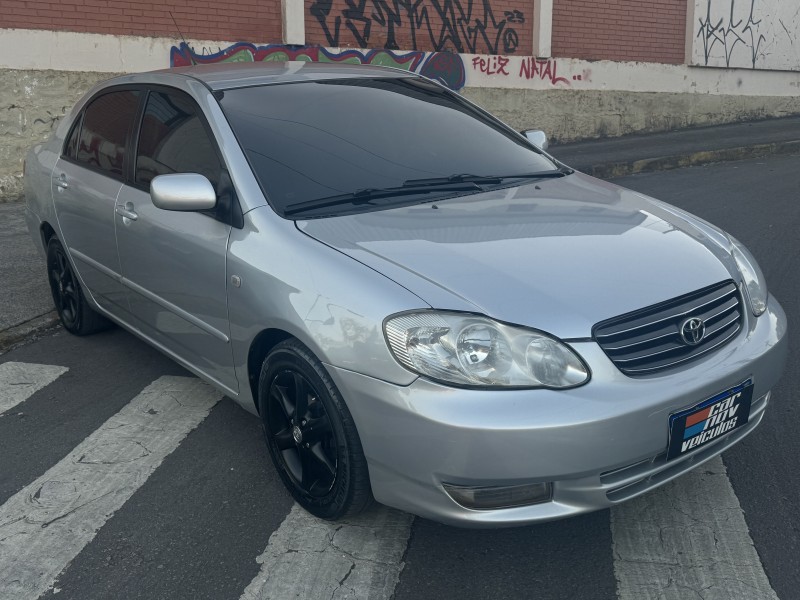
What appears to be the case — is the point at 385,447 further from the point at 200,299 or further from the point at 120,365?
the point at 120,365

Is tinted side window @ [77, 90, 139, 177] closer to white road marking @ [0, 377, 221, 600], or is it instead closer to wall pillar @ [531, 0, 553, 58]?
white road marking @ [0, 377, 221, 600]

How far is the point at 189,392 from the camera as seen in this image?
4816 mm

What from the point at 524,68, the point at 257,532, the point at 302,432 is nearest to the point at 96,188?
the point at 302,432

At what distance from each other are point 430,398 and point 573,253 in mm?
858

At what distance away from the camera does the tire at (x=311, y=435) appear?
3121mm

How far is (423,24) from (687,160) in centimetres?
420

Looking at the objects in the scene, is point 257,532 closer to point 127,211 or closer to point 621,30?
point 127,211

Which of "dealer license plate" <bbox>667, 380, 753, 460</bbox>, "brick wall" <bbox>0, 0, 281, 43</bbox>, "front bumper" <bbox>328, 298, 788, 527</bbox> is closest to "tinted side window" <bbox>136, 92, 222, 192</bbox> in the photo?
"front bumper" <bbox>328, 298, 788, 527</bbox>

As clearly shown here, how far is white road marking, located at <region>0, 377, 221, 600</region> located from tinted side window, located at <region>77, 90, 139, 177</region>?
1.22m

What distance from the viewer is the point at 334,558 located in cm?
323

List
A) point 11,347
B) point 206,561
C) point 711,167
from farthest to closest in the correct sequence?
point 711,167
point 11,347
point 206,561

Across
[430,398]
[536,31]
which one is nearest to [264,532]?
[430,398]

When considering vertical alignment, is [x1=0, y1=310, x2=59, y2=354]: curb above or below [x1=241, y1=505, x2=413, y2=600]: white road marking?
below

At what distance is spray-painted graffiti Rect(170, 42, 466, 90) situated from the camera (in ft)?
36.6
